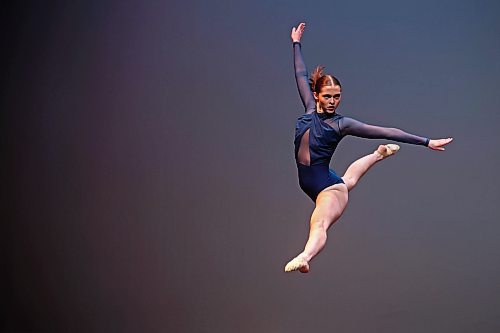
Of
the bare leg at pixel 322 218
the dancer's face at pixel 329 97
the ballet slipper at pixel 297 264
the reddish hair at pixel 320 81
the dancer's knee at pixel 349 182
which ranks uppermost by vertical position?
the reddish hair at pixel 320 81

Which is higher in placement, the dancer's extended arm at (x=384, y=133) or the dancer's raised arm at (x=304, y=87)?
the dancer's raised arm at (x=304, y=87)

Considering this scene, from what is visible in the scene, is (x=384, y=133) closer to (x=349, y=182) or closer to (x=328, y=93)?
(x=328, y=93)

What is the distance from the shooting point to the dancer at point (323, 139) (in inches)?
138

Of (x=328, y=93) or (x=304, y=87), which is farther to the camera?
(x=304, y=87)

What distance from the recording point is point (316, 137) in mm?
3643

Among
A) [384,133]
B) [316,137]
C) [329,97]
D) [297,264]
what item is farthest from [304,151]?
[297,264]

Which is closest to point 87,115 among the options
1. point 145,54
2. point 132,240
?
point 145,54

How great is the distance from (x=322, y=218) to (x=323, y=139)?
0.40 m

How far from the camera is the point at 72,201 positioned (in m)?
5.49

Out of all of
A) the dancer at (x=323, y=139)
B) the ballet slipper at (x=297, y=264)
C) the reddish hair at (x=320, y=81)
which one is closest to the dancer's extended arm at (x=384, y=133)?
the dancer at (x=323, y=139)

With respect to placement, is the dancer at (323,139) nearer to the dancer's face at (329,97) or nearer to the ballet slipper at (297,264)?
the dancer's face at (329,97)

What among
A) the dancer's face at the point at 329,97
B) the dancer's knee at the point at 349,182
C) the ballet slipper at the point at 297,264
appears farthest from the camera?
the dancer's knee at the point at 349,182

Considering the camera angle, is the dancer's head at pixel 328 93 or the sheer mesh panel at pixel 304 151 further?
the sheer mesh panel at pixel 304 151

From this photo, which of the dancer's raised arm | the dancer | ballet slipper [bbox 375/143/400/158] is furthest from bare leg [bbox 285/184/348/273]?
the dancer's raised arm
